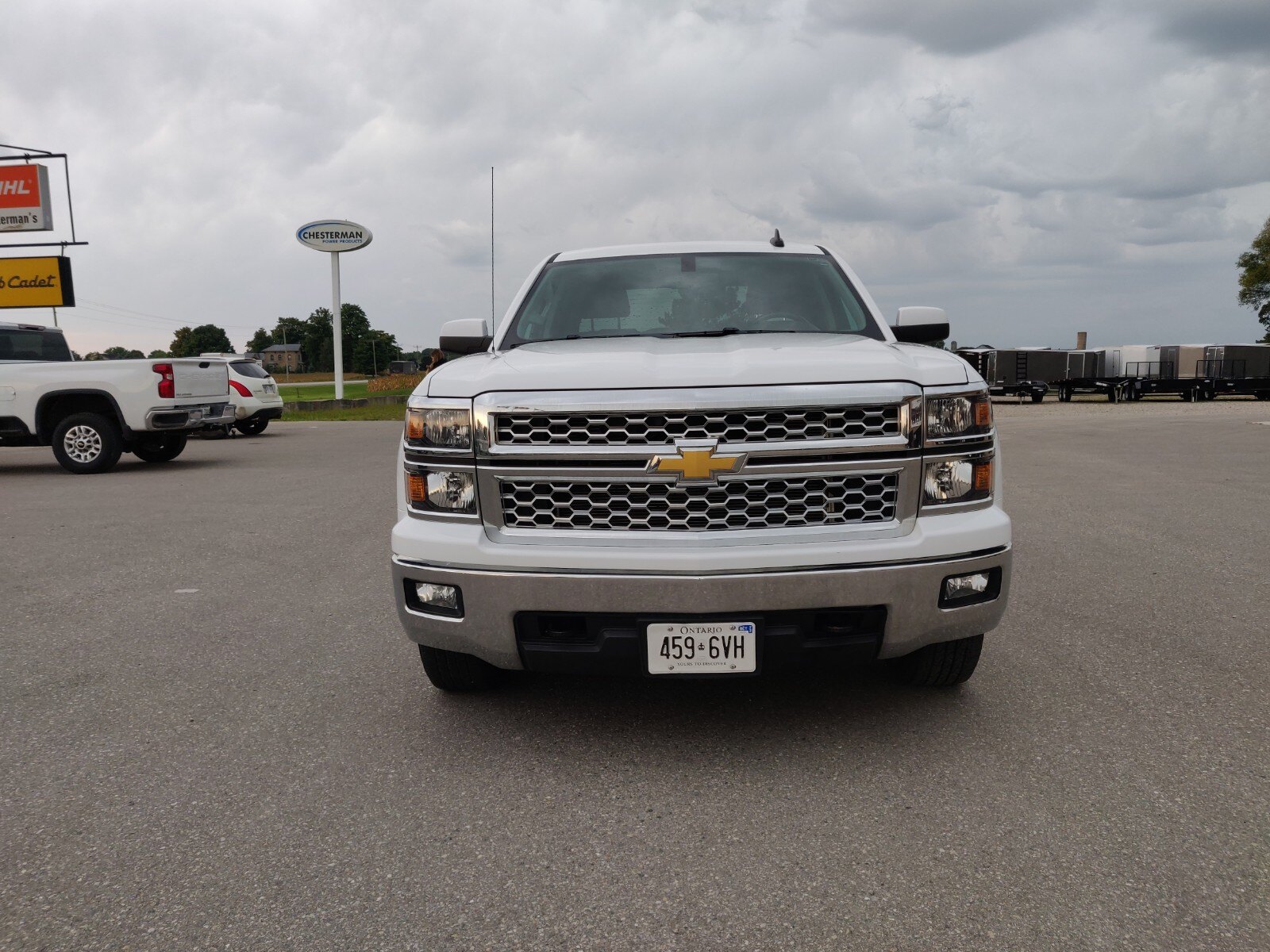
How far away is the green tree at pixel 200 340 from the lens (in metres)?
148

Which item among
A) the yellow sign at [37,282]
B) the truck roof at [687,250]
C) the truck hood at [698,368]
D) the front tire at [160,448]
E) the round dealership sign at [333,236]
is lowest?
the front tire at [160,448]

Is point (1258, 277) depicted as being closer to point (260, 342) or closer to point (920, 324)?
point (920, 324)

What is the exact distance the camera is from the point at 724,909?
2.44 m

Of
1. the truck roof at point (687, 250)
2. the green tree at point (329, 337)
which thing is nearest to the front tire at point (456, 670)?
the truck roof at point (687, 250)

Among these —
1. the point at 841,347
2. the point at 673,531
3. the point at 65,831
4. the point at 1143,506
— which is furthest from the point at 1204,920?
Answer: the point at 1143,506

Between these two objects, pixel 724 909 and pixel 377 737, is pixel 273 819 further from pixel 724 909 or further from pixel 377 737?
pixel 724 909

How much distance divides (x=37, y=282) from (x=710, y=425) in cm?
3149

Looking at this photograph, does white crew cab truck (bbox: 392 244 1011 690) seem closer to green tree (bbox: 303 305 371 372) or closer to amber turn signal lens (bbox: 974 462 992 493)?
amber turn signal lens (bbox: 974 462 992 493)

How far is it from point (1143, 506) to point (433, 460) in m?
7.80

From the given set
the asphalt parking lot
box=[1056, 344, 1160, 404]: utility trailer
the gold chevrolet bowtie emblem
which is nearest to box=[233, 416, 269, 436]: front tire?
the asphalt parking lot

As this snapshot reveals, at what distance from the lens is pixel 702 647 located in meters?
3.15

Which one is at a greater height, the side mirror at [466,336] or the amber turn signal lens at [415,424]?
the side mirror at [466,336]

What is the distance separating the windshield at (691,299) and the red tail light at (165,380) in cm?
917

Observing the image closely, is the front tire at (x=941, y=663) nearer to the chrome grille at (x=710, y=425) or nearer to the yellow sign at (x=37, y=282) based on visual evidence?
the chrome grille at (x=710, y=425)
